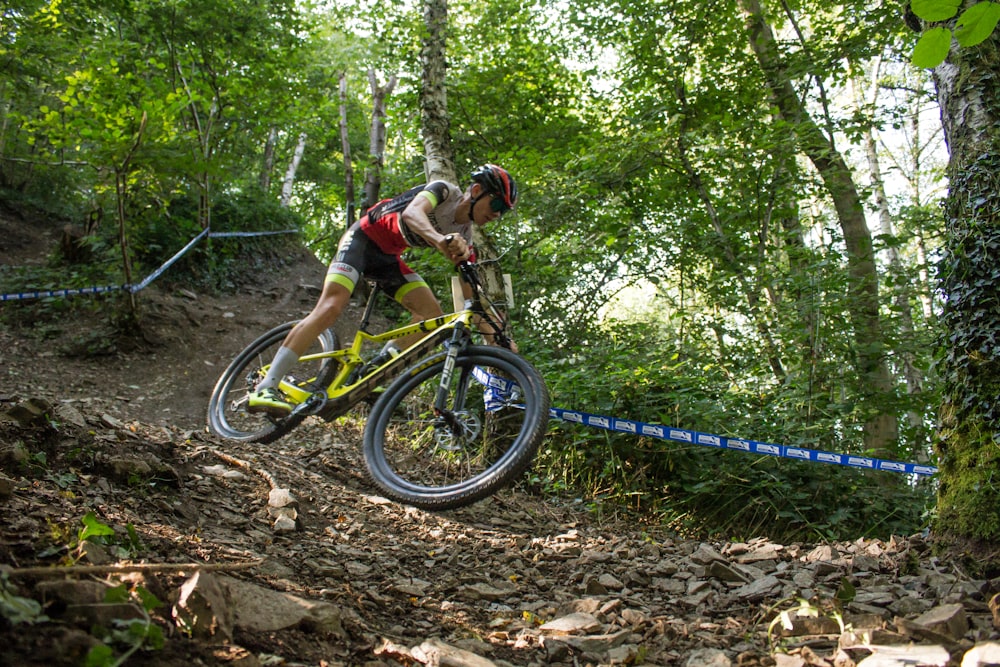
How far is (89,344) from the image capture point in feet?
25.3

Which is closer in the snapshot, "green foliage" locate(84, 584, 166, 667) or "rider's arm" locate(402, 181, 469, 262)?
"green foliage" locate(84, 584, 166, 667)

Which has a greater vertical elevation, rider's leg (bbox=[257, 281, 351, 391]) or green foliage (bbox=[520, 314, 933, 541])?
rider's leg (bbox=[257, 281, 351, 391])

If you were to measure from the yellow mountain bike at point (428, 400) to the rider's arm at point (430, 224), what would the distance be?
125mm

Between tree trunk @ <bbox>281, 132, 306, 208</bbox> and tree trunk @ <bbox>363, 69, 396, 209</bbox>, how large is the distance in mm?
4824

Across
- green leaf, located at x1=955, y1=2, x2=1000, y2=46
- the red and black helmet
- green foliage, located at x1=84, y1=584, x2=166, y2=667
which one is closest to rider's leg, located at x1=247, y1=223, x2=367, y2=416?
the red and black helmet

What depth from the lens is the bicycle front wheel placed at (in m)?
3.33

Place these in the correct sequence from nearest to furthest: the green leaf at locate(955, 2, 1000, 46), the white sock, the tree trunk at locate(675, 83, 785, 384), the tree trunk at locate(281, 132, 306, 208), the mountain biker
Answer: the green leaf at locate(955, 2, 1000, 46), the mountain biker, the white sock, the tree trunk at locate(675, 83, 785, 384), the tree trunk at locate(281, 132, 306, 208)

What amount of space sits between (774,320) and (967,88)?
3586mm

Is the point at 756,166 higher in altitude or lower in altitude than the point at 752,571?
higher

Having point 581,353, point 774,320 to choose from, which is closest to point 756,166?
point 774,320

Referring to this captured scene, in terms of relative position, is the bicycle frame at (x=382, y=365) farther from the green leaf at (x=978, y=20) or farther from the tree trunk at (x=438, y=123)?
the green leaf at (x=978, y=20)

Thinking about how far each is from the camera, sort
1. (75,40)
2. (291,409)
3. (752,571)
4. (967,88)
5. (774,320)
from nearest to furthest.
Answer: (752,571) → (967,88) → (291,409) → (774,320) → (75,40)

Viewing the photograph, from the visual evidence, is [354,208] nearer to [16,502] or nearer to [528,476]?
[528,476]

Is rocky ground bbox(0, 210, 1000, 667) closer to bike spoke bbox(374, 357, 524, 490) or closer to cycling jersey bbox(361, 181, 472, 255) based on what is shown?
bike spoke bbox(374, 357, 524, 490)
